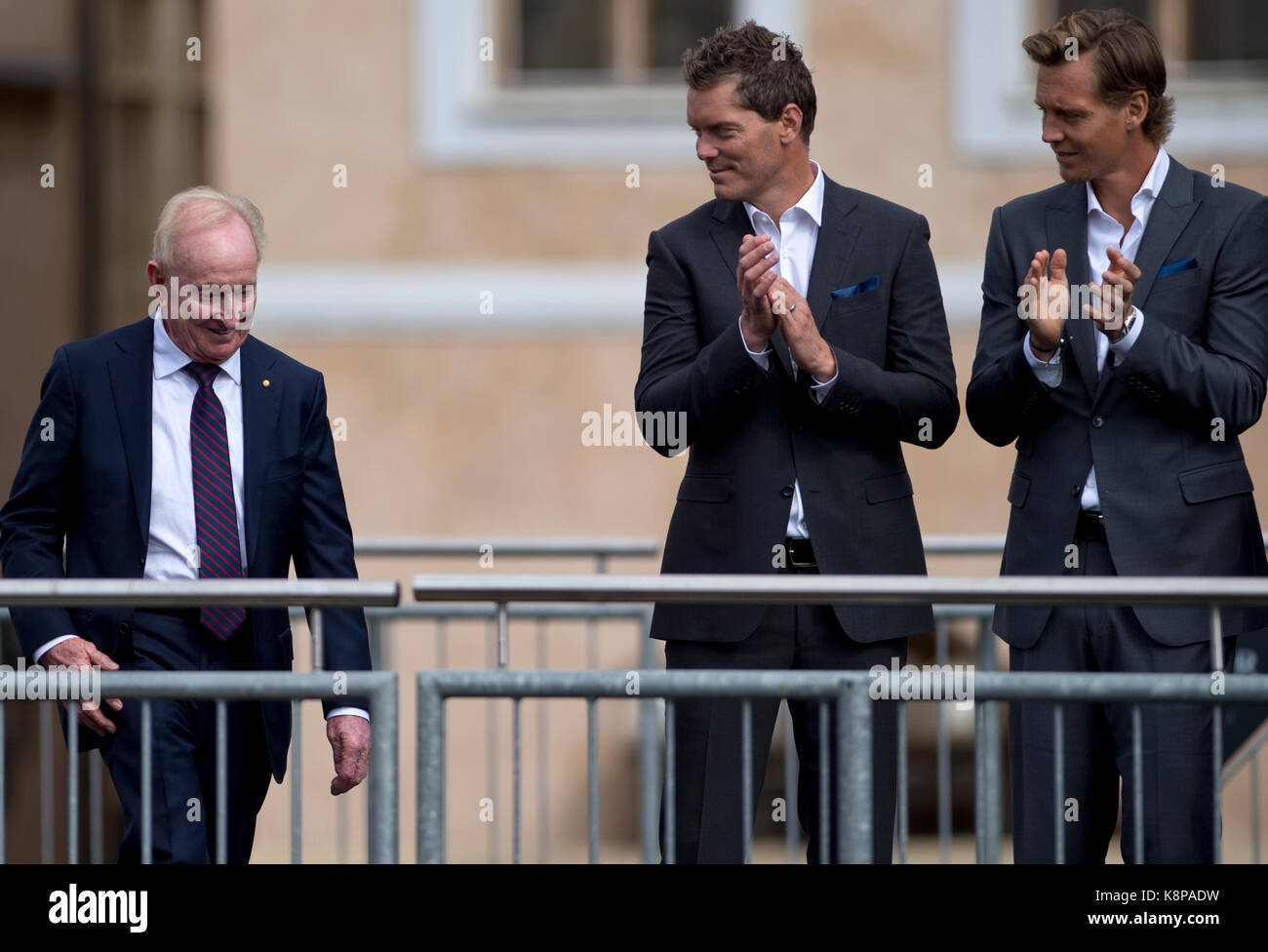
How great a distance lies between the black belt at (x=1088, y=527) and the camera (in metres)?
4.34

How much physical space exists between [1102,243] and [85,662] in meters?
2.46

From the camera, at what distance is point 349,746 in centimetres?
419

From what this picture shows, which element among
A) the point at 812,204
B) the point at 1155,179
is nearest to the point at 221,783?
the point at 812,204

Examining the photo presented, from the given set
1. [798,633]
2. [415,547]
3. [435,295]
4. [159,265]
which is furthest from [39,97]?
[798,633]

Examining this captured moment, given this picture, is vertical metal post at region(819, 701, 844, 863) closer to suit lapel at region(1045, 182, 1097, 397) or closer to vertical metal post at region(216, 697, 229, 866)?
suit lapel at region(1045, 182, 1097, 397)

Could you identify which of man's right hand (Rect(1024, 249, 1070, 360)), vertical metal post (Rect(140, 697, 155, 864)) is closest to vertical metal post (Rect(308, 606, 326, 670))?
vertical metal post (Rect(140, 697, 155, 864))

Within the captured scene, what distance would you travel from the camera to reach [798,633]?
431 cm

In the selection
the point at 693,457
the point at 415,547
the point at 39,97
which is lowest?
the point at 415,547

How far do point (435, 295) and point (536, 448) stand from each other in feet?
2.90

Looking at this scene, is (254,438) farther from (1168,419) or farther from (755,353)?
(1168,419)

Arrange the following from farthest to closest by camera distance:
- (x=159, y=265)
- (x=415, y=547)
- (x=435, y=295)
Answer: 1. (x=435, y=295)
2. (x=415, y=547)
3. (x=159, y=265)

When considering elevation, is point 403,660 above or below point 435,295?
below

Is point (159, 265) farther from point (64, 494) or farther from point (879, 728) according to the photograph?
point (879, 728)

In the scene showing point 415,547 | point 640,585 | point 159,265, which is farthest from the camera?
point 415,547
